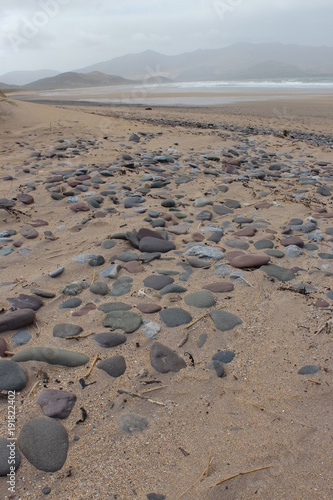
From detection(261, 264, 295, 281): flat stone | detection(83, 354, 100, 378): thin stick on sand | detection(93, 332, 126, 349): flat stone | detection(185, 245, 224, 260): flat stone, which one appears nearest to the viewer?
detection(83, 354, 100, 378): thin stick on sand

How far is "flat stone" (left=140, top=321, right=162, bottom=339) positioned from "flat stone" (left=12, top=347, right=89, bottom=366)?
13.1 inches

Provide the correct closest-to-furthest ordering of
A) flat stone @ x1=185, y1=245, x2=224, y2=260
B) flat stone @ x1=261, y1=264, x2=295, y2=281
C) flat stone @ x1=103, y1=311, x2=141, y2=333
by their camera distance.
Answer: flat stone @ x1=103, y1=311, x2=141, y2=333 < flat stone @ x1=261, y1=264, x2=295, y2=281 < flat stone @ x1=185, y1=245, x2=224, y2=260

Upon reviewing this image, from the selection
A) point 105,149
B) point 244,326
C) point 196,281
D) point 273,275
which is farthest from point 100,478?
point 105,149

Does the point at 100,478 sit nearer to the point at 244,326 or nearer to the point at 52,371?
the point at 52,371

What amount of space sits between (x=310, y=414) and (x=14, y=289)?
5.82 feet

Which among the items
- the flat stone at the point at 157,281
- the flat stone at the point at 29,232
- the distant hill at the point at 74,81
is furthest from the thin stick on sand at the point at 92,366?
the distant hill at the point at 74,81

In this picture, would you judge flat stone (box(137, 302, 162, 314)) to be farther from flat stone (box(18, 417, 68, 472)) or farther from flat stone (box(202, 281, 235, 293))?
flat stone (box(18, 417, 68, 472))

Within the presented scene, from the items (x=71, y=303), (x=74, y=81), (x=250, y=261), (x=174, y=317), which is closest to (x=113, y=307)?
(x=71, y=303)

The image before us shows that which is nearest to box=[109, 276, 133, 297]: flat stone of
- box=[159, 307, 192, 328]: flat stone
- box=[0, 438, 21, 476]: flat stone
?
box=[159, 307, 192, 328]: flat stone

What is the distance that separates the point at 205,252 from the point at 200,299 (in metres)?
0.63

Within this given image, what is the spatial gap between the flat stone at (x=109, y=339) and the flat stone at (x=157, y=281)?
498mm

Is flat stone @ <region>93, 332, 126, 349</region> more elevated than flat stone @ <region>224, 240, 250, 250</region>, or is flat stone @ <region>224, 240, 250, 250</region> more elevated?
flat stone @ <region>224, 240, 250, 250</region>

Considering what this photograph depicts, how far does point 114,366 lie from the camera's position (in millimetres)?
1739

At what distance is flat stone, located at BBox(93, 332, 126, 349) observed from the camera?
1872mm
